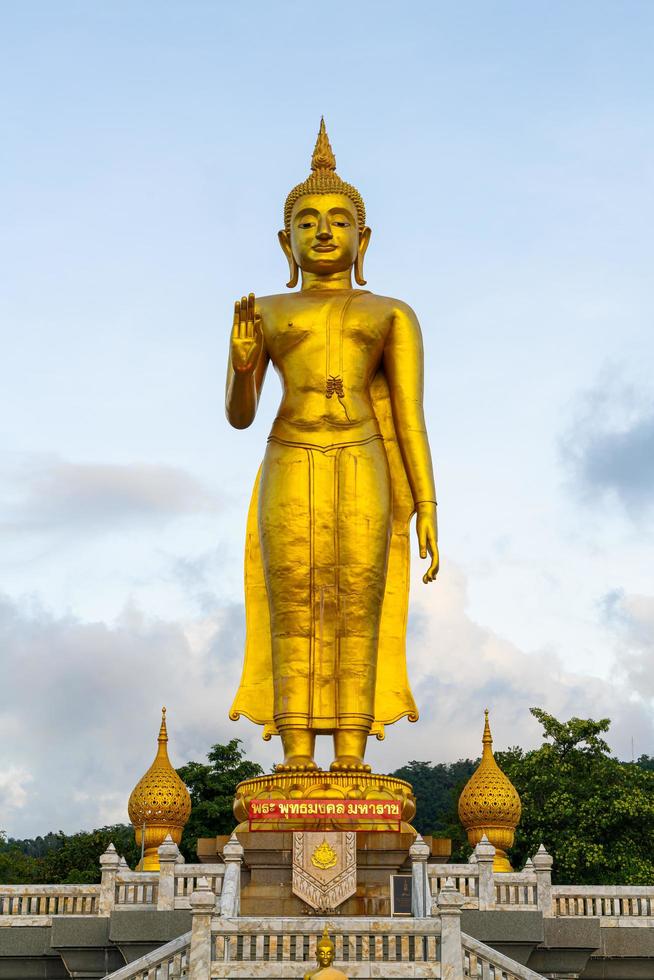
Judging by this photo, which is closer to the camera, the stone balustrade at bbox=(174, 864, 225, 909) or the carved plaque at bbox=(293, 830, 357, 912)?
the carved plaque at bbox=(293, 830, 357, 912)

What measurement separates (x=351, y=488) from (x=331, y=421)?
2.37ft

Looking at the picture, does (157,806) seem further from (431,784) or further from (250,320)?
(431,784)

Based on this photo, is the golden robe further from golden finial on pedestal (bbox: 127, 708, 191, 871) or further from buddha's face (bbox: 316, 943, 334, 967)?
buddha's face (bbox: 316, 943, 334, 967)

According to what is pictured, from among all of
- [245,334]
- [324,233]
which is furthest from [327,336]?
[245,334]

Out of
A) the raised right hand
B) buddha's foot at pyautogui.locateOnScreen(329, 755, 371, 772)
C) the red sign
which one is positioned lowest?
the red sign

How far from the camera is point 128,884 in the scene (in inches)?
570

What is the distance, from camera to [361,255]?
1673 cm

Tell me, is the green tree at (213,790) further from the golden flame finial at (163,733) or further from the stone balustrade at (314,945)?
the stone balustrade at (314,945)

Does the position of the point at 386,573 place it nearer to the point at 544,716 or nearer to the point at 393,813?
the point at 393,813

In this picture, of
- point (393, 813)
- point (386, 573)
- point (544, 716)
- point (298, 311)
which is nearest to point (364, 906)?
point (393, 813)

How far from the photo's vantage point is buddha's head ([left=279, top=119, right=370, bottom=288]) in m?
16.2

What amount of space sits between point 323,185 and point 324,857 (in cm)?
691

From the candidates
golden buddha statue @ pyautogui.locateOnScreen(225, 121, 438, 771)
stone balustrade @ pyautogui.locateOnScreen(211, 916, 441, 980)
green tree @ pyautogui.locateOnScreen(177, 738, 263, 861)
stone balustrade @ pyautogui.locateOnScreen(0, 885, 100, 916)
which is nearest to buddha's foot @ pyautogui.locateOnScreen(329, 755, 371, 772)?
golden buddha statue @ pyautogui.locateOnScreen(225, 121, 438, 771)

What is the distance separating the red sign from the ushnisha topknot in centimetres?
610
